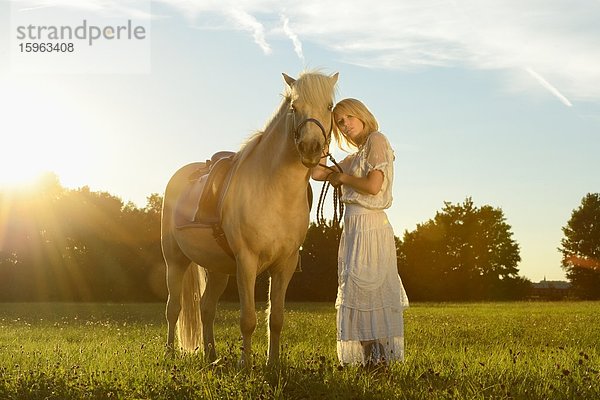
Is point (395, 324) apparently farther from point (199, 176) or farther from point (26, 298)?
point (26, 298)

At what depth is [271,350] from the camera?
752cm

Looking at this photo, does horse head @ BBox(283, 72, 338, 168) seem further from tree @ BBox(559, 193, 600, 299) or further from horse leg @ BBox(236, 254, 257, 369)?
tree @ BBox(559, 193, 600, 299)

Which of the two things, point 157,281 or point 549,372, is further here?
point 157,281

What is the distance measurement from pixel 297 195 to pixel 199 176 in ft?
8.41

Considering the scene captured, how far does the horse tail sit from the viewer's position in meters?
9.48

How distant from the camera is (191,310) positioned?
966cm

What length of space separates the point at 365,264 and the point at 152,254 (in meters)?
44.0

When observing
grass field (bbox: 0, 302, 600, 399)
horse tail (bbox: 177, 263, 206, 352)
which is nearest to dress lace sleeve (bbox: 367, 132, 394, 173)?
grass field (bbox: 0, 302, 600, 399)

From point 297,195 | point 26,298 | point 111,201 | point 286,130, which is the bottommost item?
point 26,298

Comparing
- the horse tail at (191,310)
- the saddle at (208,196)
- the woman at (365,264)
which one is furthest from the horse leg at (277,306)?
the horse tail at (191,310)

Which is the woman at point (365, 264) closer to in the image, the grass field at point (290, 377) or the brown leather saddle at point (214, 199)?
the grass field at point (290, 377)

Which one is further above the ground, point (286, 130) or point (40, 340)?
point (286, 130)

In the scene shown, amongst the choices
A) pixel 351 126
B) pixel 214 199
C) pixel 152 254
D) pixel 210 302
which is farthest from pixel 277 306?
pixel 152 254

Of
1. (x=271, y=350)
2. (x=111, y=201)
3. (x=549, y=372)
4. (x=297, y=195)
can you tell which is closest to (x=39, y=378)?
(x=271, y=350)
